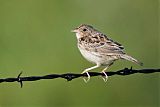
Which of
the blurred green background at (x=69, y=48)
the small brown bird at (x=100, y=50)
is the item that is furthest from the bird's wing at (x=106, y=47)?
the blurred green background at (x=69, y=48)

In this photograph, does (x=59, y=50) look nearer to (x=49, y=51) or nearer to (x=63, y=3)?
(x=49, y=51)

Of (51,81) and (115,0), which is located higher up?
(115,0)

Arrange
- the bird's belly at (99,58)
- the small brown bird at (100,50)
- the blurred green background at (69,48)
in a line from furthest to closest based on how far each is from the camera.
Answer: the blurred green background at (69,48) → the bird's belly at (99,58) → the small brown bird at (100,50)

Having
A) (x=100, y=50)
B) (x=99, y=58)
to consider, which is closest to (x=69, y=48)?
(x=100, y=50)

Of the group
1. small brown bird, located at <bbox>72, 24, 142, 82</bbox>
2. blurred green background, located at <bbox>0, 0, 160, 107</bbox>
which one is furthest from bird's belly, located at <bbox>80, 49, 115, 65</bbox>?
blurred green background, located at <bbox>0, 0, 160, 107</bbox>

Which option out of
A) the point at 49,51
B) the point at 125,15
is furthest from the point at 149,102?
the point at 125,15

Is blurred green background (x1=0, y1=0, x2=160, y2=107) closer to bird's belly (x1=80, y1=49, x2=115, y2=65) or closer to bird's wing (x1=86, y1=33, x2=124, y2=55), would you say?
bird's wing (x1=86, y1=33, x2=124, y2=55)

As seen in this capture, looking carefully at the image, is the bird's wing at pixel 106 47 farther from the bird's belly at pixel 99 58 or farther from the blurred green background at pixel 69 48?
the blurred green background at pixel 69 48

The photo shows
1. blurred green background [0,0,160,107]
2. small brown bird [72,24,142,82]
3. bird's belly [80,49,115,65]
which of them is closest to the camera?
small brown bird [72,24,142,82]
